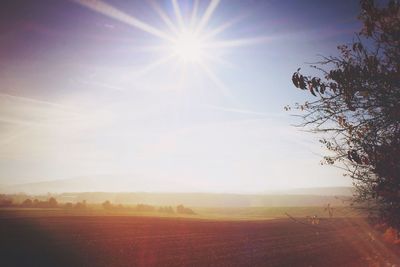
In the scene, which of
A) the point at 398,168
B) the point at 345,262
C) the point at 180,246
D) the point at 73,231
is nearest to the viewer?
the point at 398,168

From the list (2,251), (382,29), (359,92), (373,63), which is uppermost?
(382,29)

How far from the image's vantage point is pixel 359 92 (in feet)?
20.2

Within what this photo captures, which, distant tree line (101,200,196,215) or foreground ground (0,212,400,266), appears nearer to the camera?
foreground ground (0,212,400,266)

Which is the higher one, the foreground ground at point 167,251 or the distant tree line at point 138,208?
the distant tree line at point 138,208

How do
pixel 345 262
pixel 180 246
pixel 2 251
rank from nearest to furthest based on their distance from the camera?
pixel 2 251 → pixel 345 262 → pixel 180 246

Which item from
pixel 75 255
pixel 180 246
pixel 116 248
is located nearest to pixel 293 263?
pixel 180 246

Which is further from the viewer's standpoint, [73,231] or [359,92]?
[73,231]

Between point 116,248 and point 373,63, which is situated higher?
point 373,63

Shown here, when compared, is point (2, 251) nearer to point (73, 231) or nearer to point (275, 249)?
point (73, 231)

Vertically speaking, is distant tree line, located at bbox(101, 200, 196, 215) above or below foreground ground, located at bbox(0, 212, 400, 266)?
above

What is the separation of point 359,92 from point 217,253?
16.2 meters

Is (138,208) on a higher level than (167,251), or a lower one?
higher

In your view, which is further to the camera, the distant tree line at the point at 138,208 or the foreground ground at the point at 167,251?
the distant tree line at the point at 138,208

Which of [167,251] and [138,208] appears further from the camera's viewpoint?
[138,208]
